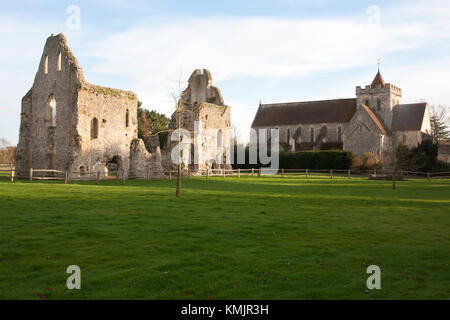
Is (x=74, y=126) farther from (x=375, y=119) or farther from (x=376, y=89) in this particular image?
(x=376, y=89)

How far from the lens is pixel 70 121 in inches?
1199

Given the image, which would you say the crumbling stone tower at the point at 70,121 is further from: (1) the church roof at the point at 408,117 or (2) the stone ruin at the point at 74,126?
(1) the church roof at the point at 408,117

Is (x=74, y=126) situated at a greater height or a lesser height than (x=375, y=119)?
lesser

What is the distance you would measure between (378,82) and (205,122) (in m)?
38.4

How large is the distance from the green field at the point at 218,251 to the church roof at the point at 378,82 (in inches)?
2234

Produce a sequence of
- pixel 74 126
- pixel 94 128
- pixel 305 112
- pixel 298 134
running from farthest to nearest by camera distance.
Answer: pixel 305 112 < pixel 298 134 < pixel 94 128 < pixel 74 126

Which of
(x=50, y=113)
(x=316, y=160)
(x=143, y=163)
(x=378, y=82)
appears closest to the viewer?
(x=50, y=113)

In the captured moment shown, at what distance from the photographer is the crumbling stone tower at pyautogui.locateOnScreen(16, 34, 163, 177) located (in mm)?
30172

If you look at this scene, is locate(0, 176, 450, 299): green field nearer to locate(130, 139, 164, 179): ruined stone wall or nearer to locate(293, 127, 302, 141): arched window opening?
locate(130, 139, 164, 179): ruined stone wall

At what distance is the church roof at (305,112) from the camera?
6906cm

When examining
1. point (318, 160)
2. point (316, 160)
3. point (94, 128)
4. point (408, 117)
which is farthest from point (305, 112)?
point (94, 128)

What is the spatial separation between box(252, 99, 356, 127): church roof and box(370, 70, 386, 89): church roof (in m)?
3.85

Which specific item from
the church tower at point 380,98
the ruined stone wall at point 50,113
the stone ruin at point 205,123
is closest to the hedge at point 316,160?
the stone ruin at point 205,123
